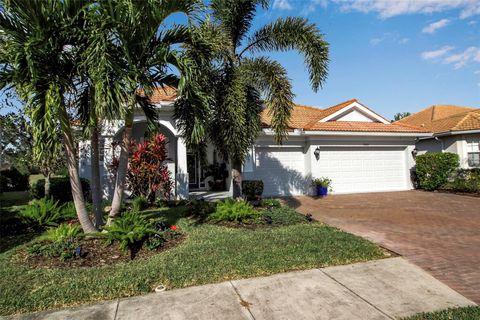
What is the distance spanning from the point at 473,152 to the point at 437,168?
387 cm

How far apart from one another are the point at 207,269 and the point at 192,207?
4.75m

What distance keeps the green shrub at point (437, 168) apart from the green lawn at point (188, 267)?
10899 mm

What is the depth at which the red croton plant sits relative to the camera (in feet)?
35.8

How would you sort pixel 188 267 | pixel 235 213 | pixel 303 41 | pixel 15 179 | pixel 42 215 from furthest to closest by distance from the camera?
pixel 15 179 < pixel 303 41 < pixel 235 213 < pixel 42 215 < pixel 188 267

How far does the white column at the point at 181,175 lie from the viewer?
12.6m

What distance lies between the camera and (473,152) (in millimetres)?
16594

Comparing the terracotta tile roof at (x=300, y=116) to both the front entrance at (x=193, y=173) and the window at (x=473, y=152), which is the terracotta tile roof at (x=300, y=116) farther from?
the window at (x=473, y=152)

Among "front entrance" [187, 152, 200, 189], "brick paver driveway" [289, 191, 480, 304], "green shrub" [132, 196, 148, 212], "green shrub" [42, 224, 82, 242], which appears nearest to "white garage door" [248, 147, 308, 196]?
"brick paver driveway" [289, 191, 480, 304]

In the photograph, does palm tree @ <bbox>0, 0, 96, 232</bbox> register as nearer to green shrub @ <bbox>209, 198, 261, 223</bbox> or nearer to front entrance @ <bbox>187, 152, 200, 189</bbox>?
green shrub @ <bbox>209, 198, 261, 223</bbox>

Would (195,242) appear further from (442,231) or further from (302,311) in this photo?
(442,231)

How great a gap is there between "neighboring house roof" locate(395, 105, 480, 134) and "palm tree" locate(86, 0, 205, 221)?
17.1m

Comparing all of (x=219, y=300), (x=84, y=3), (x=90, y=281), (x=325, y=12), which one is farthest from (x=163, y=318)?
(x=325, y=12)

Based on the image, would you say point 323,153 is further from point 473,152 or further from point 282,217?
point 473,152

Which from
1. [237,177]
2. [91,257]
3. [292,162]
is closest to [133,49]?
[91,257]
